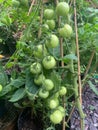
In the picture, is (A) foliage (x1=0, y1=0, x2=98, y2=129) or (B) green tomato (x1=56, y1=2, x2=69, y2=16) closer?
(B) green tomato (x1=56, y1=2, x2=69, y2=16)

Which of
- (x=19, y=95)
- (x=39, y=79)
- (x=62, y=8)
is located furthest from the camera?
(x=19, y=95)

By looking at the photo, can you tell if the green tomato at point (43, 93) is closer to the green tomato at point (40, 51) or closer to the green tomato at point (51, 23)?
the green tomato at point (40, 51)

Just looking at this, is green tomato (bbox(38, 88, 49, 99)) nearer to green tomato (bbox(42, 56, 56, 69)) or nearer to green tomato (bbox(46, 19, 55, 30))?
green tomato (bbox(42, 56, 56, 69))

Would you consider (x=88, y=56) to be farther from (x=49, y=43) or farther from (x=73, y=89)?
(x=49, y=43)

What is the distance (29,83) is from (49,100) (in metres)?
0.11

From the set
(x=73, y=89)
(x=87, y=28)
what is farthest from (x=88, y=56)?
(x=73, y=89)

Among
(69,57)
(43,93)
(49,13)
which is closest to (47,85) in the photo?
(43,93)

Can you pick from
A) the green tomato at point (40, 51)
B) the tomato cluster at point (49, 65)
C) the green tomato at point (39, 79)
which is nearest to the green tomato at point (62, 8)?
the tomato cluster at point (49, 65)

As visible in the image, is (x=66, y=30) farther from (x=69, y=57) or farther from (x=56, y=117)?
(x=56, y=117)

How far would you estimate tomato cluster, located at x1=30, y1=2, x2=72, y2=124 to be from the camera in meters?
1.06

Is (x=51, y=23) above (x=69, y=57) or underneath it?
above

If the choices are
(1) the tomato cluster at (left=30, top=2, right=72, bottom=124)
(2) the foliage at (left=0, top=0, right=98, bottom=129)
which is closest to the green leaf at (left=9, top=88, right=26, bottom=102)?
(2) the foliage at (left=0, top=0, right=98, bottom=129)

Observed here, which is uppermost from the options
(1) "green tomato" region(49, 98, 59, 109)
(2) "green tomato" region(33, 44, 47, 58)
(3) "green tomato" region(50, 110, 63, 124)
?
(2) "green tomato" region(33, 44, 47, 58)

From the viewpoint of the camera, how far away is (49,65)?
109 cm
